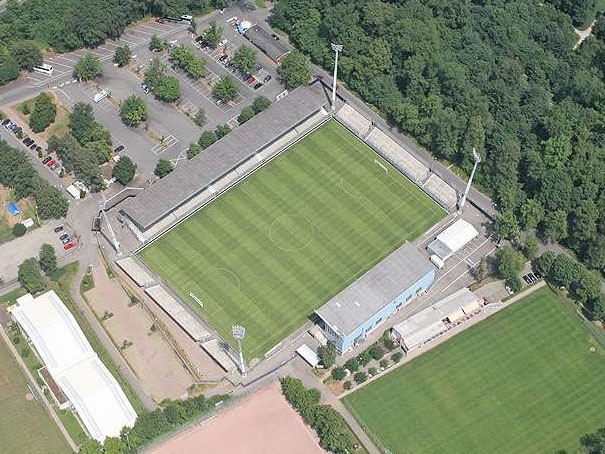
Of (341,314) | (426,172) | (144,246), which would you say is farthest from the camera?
(426,172)

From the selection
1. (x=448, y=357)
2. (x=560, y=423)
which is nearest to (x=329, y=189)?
(x=448, y=357)

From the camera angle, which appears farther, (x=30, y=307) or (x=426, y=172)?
(x=426, y=172)

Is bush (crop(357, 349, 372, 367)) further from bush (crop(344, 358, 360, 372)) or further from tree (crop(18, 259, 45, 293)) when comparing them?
tree (crop(18, 259, 45, 293))

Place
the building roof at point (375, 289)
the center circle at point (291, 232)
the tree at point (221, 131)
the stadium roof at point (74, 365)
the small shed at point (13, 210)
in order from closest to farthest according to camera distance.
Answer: the stadium roof at point (74, 365) → the building roof at point (375, 289) → the center circle at point (291, 232) → the small shed at point (13, 210) → the tree at point (221, 131)

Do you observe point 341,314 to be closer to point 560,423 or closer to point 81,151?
point 560,423

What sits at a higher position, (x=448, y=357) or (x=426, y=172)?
(x=426, y=172)

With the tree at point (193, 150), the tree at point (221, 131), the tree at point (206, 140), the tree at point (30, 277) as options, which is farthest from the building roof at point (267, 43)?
the tree at point (30, 277)

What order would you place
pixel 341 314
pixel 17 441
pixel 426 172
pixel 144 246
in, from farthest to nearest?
pixel 426 172
pixel 144 246
pixel 341 314
pixel 17 441

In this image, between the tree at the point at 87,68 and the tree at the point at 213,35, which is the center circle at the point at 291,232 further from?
the tree at the point at 87,68
